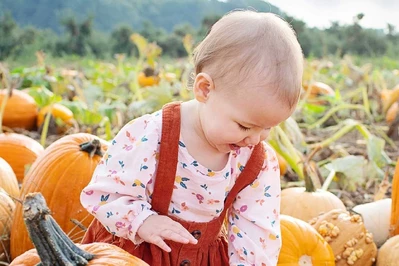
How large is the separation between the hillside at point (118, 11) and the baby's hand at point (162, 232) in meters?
→ 36.6

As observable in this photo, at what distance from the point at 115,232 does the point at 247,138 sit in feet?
1.79

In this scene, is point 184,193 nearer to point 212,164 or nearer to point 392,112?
point 212,164

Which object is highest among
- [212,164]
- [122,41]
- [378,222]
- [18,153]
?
[212,164]

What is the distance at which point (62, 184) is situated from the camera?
2893 mm

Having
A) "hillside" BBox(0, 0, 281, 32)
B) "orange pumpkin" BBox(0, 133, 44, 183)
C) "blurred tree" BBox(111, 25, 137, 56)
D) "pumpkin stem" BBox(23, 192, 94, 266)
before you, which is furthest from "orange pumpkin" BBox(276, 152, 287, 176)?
"hillside" BBox(0, 0, 281, 32)

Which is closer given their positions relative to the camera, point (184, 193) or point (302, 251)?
point (184, 193)

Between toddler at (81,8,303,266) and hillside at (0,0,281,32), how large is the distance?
36290 mm

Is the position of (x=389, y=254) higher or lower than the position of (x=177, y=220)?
lower

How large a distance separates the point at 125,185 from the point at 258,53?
63 centimetres

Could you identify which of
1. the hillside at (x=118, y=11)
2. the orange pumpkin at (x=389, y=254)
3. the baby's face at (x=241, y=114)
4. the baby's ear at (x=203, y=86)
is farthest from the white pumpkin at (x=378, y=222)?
the hillside at (x=118, y=11)

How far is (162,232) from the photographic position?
7.06ft

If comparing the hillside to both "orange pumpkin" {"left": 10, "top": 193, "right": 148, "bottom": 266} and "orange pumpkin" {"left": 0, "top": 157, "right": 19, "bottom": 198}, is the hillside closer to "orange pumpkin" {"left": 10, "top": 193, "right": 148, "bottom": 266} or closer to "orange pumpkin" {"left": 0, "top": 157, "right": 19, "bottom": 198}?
"orange pumpkin" {"left": 0, "top": 157, "right": 19, "bottom": 198}

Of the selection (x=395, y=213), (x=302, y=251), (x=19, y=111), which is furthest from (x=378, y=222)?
(x=19, y=111)

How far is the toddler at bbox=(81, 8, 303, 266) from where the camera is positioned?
204 cm
